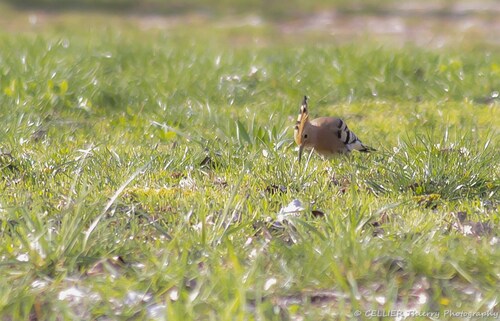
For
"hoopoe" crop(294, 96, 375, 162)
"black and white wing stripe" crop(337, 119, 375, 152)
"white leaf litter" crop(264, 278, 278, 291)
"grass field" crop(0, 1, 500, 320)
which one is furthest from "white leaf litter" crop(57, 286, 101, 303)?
"black and white wing stripe" crop(337, 119, 375, 152)

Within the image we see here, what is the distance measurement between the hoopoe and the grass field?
0.14 meters

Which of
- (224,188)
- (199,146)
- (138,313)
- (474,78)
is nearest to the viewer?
(138,313)

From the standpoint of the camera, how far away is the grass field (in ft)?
13.2

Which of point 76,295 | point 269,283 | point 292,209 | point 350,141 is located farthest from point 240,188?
point 76,295

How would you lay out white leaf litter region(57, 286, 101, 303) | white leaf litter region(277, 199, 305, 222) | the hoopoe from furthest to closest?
the hoopoe
white leaf litter region(277, 199, 305, 222)
white leaf litter region(57, 286, 101, 303)

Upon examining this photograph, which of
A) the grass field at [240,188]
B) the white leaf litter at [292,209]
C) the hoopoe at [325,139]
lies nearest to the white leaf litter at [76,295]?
the grass field at [240,188]

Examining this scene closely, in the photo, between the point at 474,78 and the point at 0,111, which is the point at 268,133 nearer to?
the point at 0,111

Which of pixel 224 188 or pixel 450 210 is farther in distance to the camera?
pixel 224 188

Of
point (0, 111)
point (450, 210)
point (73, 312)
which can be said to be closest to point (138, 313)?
point (73, 312)

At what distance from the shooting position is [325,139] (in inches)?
247

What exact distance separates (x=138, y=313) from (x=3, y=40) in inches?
260

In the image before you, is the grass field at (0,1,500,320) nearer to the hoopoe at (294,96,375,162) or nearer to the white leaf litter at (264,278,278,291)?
the white leaf litter at (264,278,278,291)

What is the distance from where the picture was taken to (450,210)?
509 centimetres

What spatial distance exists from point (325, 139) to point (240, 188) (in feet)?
3.50
